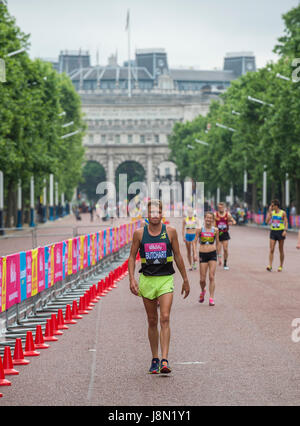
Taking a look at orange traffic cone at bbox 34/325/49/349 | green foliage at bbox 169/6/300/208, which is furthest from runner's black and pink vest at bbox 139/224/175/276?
green foliage at bbox 169/6/300/208

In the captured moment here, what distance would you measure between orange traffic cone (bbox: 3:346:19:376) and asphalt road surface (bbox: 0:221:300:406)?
14 centimetres

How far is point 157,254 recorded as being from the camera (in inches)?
422

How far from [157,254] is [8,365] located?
2.12m

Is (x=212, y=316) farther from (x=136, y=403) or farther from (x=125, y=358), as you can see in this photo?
(x=136, y=403)

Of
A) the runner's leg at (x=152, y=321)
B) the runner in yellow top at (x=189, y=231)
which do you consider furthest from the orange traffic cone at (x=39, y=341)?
the runner in yellow top at (x=189, y=231)

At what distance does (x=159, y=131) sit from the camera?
576 ft

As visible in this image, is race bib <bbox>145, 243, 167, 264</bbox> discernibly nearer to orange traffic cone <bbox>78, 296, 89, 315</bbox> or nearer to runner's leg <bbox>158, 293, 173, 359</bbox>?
runner's leg <bbox>158, 293, 173, 359</bbox>

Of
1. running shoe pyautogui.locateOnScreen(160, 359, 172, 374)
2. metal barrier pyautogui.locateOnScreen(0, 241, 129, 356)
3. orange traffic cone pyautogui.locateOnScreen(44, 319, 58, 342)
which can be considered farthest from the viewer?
metal barrier pyautogui.locateOnScreen(0, 241, 129, 356)

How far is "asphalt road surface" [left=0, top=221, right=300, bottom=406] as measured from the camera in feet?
30.7

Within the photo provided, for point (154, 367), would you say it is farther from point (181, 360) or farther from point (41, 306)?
point (41, 306)

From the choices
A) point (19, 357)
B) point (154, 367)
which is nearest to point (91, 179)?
point (19, 357)

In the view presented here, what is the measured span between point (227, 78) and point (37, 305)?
599 ft

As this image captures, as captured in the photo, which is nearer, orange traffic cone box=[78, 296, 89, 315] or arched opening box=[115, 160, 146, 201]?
orange traffic cone box=[78, 296, 89, 315]
